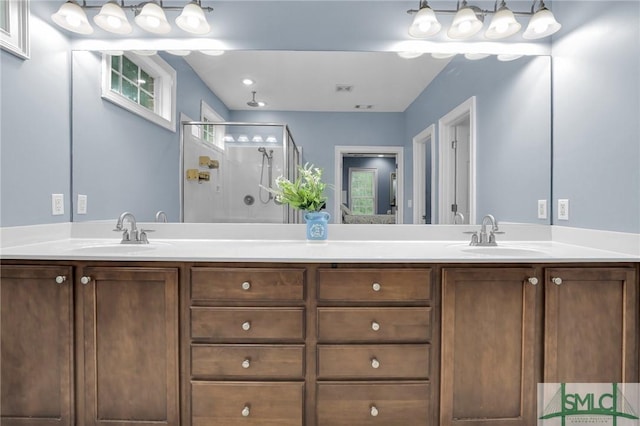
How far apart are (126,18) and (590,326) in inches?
112

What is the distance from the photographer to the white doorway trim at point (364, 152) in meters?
1.96

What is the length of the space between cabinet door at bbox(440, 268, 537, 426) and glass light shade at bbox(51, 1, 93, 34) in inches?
90.9

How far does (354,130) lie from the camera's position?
2.00 m

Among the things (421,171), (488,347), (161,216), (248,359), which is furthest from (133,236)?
(488,347)

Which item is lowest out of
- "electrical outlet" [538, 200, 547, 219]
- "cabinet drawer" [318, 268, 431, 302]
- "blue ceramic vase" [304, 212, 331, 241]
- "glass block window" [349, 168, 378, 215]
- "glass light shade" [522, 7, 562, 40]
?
"cabinet drawer" [318, 268, 431, 302]

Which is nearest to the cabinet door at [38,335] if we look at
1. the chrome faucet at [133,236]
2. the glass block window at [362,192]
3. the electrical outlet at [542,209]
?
the chrome faucet at [133,236]

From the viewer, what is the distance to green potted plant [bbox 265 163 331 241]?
6.12ft

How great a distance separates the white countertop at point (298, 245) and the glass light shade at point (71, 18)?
43.8 inches

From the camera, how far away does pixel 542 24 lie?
1711mm

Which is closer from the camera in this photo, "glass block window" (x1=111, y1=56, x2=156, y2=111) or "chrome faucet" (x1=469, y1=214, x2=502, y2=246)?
"chrome faucet" (x1=469, y1=214, x2=502, y2=246)

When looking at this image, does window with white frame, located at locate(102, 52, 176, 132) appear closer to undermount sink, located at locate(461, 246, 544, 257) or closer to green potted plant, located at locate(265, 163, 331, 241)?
green potted plant, located at locate(265, 163, 331, 241)

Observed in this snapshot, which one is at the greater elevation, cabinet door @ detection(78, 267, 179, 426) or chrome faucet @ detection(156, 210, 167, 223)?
chrome faucet @ detection(156, 210, 167, 223)

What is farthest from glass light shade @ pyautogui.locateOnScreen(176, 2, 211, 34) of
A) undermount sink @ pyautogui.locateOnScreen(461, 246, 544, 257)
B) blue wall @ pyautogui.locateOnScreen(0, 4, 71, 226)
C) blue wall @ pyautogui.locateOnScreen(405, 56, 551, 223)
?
undermount sink @ pyautogui.locateOnScreen(461, 246, 544, 257)

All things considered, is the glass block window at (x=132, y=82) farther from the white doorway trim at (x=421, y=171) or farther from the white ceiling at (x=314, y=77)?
the white doorway trim at (x=421, y=171)
